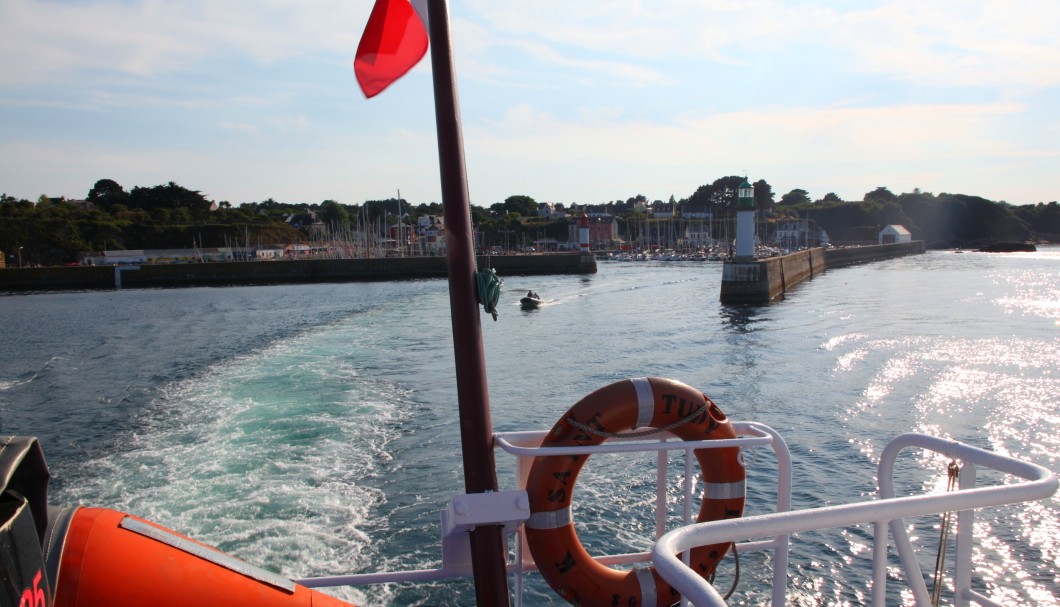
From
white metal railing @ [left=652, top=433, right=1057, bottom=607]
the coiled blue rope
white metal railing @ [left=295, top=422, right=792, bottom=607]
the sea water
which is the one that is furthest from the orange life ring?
the sea water

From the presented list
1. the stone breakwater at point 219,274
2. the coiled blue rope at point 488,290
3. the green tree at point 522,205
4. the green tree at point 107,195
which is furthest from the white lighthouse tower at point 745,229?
the green tree at point 522,205

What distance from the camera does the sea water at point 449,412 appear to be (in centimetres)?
793

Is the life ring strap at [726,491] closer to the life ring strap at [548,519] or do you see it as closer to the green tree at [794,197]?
the life ring strap at [548,519]

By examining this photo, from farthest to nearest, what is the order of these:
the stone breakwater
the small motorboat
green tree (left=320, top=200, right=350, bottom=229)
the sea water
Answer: green tree (left=320, top=200, right=350, bottom=229), the stone breakwater, the small motorboat, the sea water

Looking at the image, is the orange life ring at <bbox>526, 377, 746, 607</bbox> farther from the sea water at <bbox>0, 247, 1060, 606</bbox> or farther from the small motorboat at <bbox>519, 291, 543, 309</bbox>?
the small motorboat at <bbox>519, 291, 543, 309</bbox>

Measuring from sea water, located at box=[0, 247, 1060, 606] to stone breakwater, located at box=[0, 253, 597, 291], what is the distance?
3008 cm

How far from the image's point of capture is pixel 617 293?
47219 mm

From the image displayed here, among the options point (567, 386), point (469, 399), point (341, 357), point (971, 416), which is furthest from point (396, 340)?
point (469, 399)

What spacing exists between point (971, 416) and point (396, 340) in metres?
16.9

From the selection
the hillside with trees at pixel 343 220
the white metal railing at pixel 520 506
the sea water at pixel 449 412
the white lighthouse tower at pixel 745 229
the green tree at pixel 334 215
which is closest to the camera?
the white metal railing at pixel 520 506

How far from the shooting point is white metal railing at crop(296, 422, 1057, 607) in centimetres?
178

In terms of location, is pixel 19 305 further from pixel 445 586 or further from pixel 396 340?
pixel 445 586

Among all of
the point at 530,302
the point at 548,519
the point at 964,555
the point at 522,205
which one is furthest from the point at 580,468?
the point at 522,205

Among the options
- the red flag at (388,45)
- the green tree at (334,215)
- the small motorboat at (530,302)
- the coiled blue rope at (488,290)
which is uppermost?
the green tree at (334,215)
